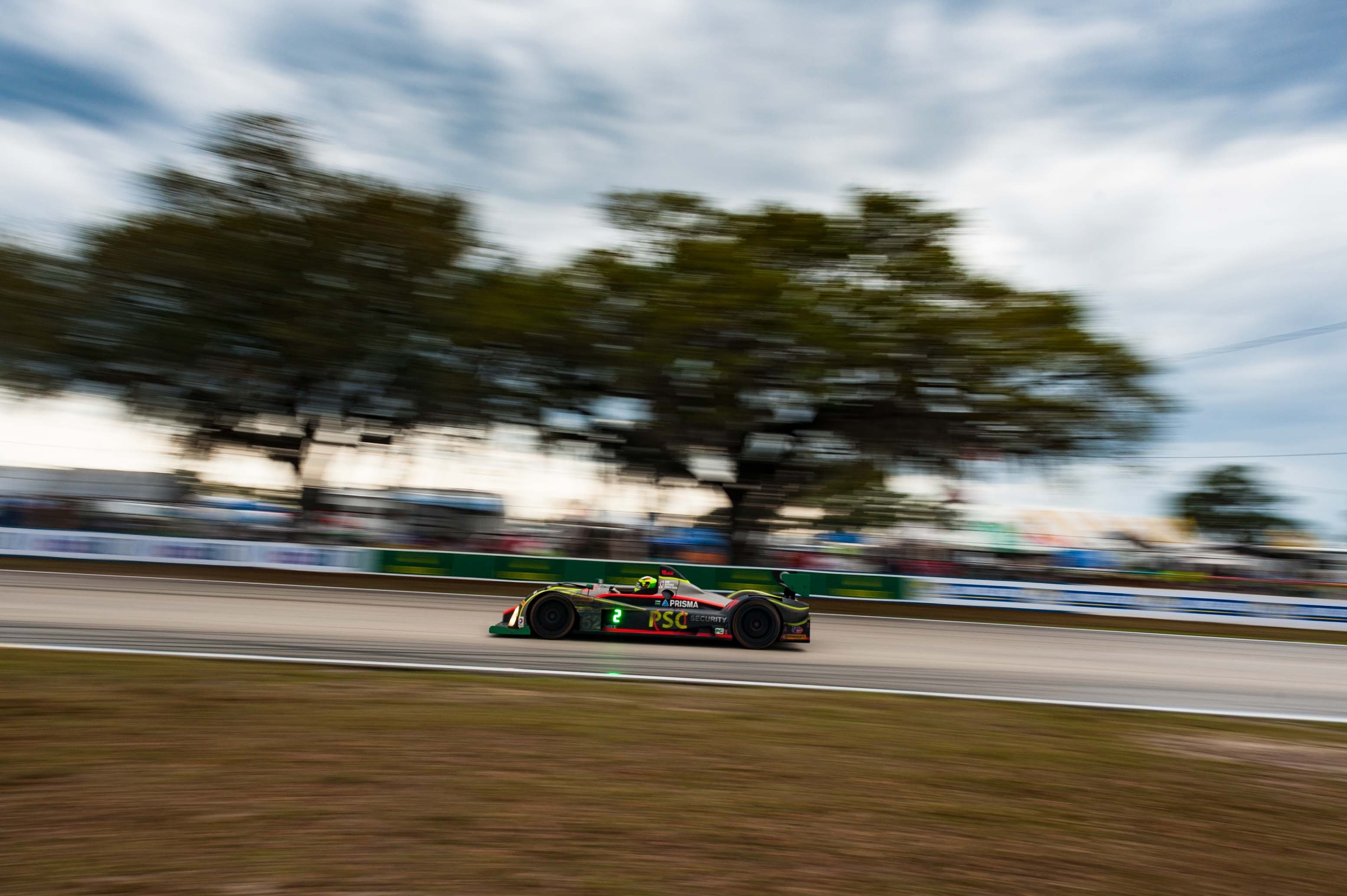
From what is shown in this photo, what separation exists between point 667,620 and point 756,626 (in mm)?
1175

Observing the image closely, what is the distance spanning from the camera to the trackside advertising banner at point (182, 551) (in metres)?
18.7

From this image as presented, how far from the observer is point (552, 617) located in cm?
1091

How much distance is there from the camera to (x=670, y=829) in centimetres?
424

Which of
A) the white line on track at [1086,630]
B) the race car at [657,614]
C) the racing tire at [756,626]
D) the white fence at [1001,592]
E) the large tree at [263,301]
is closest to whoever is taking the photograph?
the race car at [657,614]

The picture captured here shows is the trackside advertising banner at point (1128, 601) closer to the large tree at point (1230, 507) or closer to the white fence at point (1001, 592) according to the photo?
the white fence at point (1001, 592)

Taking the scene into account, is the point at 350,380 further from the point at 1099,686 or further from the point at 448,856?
the point at 448,856

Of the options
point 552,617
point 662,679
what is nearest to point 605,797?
point 662,679

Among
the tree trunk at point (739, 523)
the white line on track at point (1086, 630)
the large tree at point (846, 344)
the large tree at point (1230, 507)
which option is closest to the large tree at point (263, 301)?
the large tree at point (846, 344)

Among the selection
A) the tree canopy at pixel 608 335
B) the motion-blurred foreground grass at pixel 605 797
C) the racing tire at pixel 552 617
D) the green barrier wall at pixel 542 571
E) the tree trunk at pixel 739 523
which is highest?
the tree canopy at pixel 608 335

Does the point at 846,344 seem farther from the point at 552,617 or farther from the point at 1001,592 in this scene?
the point at 552,617

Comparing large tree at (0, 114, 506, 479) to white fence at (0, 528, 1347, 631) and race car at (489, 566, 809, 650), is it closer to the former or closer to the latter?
white fence at (0, 528, 1347, 631)

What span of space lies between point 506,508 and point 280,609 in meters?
12.4

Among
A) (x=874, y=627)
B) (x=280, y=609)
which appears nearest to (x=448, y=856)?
(x=280, y=609)

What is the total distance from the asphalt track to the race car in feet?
0.71
